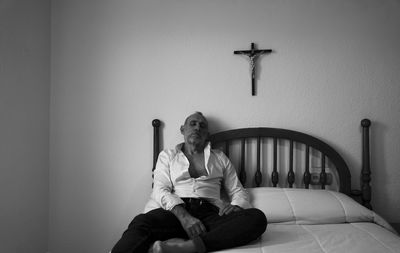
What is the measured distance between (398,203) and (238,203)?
1.32m

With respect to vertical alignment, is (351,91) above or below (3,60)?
below

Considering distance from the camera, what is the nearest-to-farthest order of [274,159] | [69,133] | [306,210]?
[306,210] < [274,159] < [69,133]

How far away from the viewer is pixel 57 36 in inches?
77.2

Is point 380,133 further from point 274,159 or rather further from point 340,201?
point 274,159

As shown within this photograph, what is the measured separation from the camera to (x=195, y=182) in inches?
60.3

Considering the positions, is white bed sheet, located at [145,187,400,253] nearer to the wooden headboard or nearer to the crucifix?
the wooden headboard

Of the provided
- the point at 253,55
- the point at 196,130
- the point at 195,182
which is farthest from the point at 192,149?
the point at 253,55

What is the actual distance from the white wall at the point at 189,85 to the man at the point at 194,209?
0.30 meters

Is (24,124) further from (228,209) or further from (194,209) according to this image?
(228,209)

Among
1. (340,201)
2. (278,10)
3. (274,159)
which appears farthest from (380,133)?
(278,10)

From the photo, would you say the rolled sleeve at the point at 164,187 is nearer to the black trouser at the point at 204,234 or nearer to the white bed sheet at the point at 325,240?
the black trouser at the point at 204,234

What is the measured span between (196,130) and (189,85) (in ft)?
1.44

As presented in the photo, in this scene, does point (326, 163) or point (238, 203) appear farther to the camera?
point (326, 163)

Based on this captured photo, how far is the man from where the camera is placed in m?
1.10
